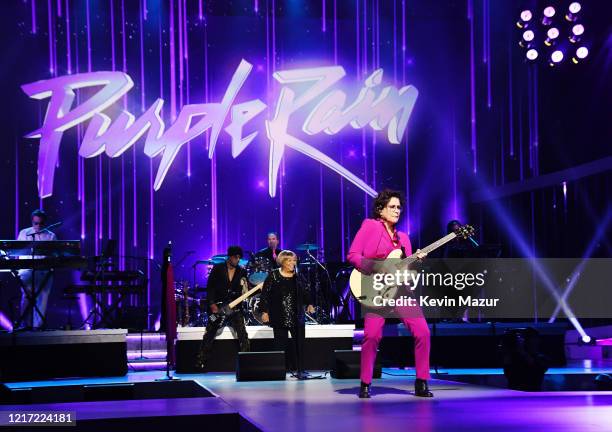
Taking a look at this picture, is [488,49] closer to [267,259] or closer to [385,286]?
[267,259]

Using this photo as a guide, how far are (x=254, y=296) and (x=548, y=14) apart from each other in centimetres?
542

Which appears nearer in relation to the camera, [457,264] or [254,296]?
[254,296]

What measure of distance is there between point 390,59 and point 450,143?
1906 mm

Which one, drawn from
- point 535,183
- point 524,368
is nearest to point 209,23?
point 535,183

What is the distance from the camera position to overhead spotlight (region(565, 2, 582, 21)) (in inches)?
431

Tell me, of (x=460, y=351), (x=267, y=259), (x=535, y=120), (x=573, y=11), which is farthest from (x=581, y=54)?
(x=267, y=259)

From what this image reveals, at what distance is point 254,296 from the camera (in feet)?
38.1

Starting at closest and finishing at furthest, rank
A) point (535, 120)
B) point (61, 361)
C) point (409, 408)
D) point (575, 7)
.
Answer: point (409, 408) < point (61, 361) < point (575, 7) < point (535, 120)

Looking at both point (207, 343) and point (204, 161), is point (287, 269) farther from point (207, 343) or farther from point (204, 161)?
point (204, 161)

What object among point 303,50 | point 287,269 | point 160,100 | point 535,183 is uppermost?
point 303,50

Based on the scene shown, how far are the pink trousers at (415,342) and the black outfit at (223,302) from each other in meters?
3.89

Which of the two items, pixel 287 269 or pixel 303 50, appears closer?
pixel 287 269

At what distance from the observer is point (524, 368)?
8.20 m

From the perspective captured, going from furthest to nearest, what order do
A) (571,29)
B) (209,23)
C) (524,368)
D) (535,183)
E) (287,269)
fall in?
1. (209,23)
2. (535,183)
3. (571,29)
4. (287,269)
5. (524,368)
